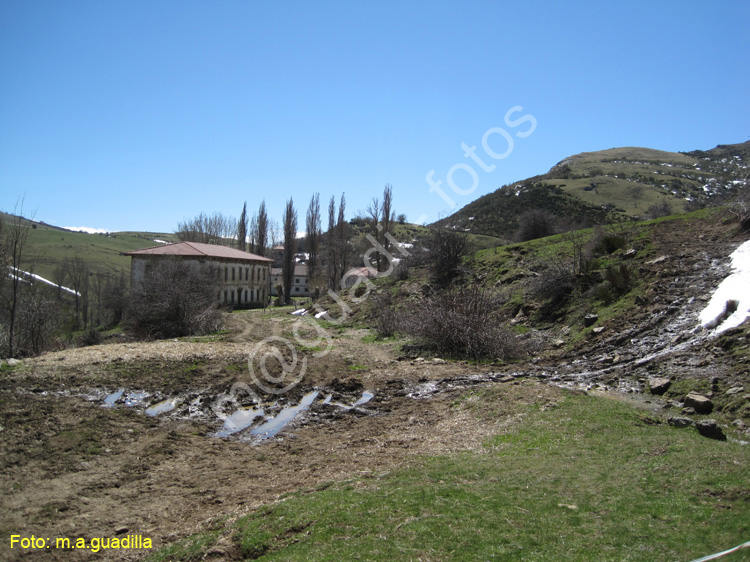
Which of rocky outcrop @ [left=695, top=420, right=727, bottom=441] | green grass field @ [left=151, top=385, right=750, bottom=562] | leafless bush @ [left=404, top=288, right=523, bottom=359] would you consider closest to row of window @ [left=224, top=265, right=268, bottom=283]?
leafless bush @ [left=404, top=288, right=523, bottom=359]

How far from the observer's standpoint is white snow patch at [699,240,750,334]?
10.4 meters

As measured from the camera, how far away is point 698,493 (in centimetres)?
480

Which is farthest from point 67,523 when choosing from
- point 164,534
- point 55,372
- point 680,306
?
point 680,306

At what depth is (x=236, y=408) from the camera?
35.6 feet

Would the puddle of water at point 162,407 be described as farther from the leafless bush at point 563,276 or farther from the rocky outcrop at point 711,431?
the leafless bush at point 563,276

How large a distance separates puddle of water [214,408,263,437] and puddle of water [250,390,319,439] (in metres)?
0.39

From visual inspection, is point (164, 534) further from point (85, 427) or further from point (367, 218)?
point (367, 218)

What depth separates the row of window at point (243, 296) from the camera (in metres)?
49.9

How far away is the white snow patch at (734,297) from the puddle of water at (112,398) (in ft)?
43.5

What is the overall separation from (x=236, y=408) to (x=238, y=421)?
847 mm

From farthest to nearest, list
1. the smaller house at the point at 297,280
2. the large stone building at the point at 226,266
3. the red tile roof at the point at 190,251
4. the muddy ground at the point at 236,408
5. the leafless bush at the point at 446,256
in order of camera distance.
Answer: the smaller house at the point at 297,280, the red tile roof at the point at 190,251, the large stone building at the point at 226,266, the leafless bush at the point at 446,256, the muddy ground at the point at 236,408

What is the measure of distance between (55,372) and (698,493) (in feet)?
41.7

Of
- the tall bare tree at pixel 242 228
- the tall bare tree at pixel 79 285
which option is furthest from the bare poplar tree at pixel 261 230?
the tall bare tree at pixel 79 285

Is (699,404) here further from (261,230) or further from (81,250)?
(81,250)
